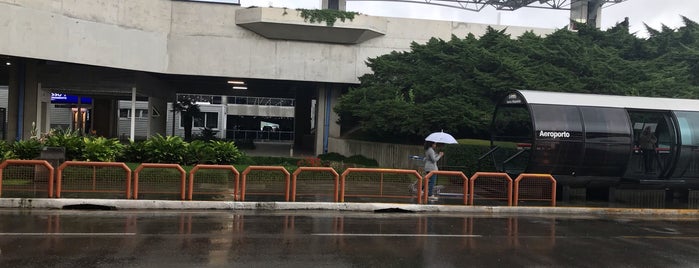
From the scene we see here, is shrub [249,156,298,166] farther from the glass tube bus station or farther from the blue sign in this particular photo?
the blue sign

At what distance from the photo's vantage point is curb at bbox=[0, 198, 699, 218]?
1204cm

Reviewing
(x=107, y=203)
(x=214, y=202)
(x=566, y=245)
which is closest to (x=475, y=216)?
(x=566, y=245)

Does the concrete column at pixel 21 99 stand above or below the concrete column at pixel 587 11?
below

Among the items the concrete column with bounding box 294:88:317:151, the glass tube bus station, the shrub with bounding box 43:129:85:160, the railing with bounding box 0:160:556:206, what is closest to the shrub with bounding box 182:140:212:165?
the railing with bounding box 0:160:556:206

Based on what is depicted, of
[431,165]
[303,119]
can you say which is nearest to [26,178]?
[431,165]

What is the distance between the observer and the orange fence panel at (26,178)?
1279 centimetres

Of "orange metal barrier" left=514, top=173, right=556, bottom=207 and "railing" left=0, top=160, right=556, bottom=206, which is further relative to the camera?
"orange metal barrier" left=514, top=173, right=556, bottom=207

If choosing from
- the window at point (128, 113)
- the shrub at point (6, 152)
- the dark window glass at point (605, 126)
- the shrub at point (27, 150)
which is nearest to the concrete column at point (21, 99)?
the shrub at point (6, 152)

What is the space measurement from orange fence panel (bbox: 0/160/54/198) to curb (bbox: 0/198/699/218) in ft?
2.20

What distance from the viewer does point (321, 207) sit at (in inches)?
516

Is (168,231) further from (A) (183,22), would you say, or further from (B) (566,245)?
(A) (183,22)

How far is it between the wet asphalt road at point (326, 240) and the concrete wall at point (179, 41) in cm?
1290

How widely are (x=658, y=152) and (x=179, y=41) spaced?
21583mm

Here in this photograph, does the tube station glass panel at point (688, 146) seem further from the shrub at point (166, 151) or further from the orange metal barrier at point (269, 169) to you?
the shrub at point (166, 151)
